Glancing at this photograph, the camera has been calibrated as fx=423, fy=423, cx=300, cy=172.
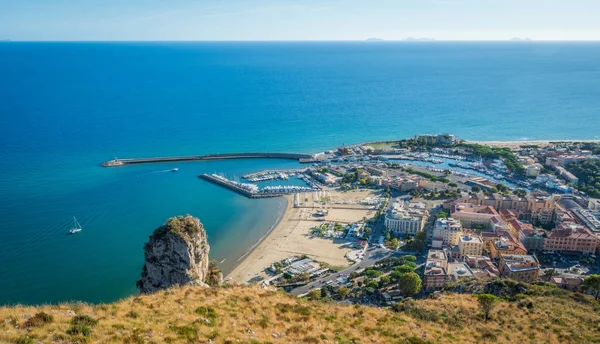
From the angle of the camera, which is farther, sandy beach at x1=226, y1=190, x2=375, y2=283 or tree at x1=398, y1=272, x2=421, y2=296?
sandy beach at x1=226, y1=190, x2=375, y2=283

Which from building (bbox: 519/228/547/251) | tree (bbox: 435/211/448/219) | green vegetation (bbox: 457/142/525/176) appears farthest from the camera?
green vegetation (bbox: 457/142/525/176)

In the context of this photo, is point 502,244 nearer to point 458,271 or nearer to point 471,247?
point 471,247

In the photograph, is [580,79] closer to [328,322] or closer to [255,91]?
[255,91]

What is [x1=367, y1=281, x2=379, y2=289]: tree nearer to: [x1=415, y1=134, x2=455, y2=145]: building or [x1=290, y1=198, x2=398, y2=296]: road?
[x1=290, y1=198, x2=398, y2=296]: road

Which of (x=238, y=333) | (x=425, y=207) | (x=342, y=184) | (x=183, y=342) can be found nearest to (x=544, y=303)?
(x=238, y=333)

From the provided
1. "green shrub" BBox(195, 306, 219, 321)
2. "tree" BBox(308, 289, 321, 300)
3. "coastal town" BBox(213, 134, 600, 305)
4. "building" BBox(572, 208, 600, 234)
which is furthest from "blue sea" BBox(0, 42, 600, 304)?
"building" BBox(572, 208, 600, 234)

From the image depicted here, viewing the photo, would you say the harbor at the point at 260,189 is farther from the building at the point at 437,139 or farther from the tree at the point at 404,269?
the building at the point at 437,139

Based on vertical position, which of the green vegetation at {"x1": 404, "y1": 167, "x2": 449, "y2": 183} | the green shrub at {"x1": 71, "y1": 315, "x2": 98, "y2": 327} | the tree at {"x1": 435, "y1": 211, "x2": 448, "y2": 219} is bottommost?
the tree at {"x1": 435, "y1": 211, "x2": 448, "y2": 219}
